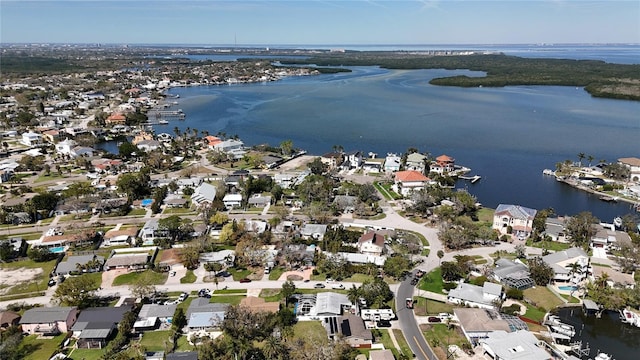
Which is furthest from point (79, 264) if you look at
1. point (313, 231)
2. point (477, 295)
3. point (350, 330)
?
point (477, 295)

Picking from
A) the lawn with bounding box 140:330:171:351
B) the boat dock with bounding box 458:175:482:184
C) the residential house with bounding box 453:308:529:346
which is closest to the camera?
the lawn with bounding box 140:330:171:351

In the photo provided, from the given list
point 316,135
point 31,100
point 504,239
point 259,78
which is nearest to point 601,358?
point 504,239

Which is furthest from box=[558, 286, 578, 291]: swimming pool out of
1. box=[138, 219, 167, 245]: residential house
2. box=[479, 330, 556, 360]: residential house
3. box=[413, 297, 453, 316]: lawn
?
box=[138, 219, 167, 245]: residential house

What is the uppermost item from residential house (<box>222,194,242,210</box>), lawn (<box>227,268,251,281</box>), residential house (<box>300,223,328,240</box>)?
residential house (<box>222,194,242,210</box>)

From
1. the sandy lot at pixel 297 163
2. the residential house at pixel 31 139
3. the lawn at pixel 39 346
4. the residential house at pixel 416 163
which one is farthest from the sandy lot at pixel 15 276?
the residential house at pixel 31 139

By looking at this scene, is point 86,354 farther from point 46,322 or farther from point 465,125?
point 465,125

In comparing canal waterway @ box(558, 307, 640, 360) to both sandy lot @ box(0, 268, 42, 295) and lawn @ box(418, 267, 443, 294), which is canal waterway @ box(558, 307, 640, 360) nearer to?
lawn @ box(418, 267, 443, 294)

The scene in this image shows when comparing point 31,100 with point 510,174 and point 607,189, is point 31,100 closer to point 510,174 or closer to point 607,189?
point 510,174
